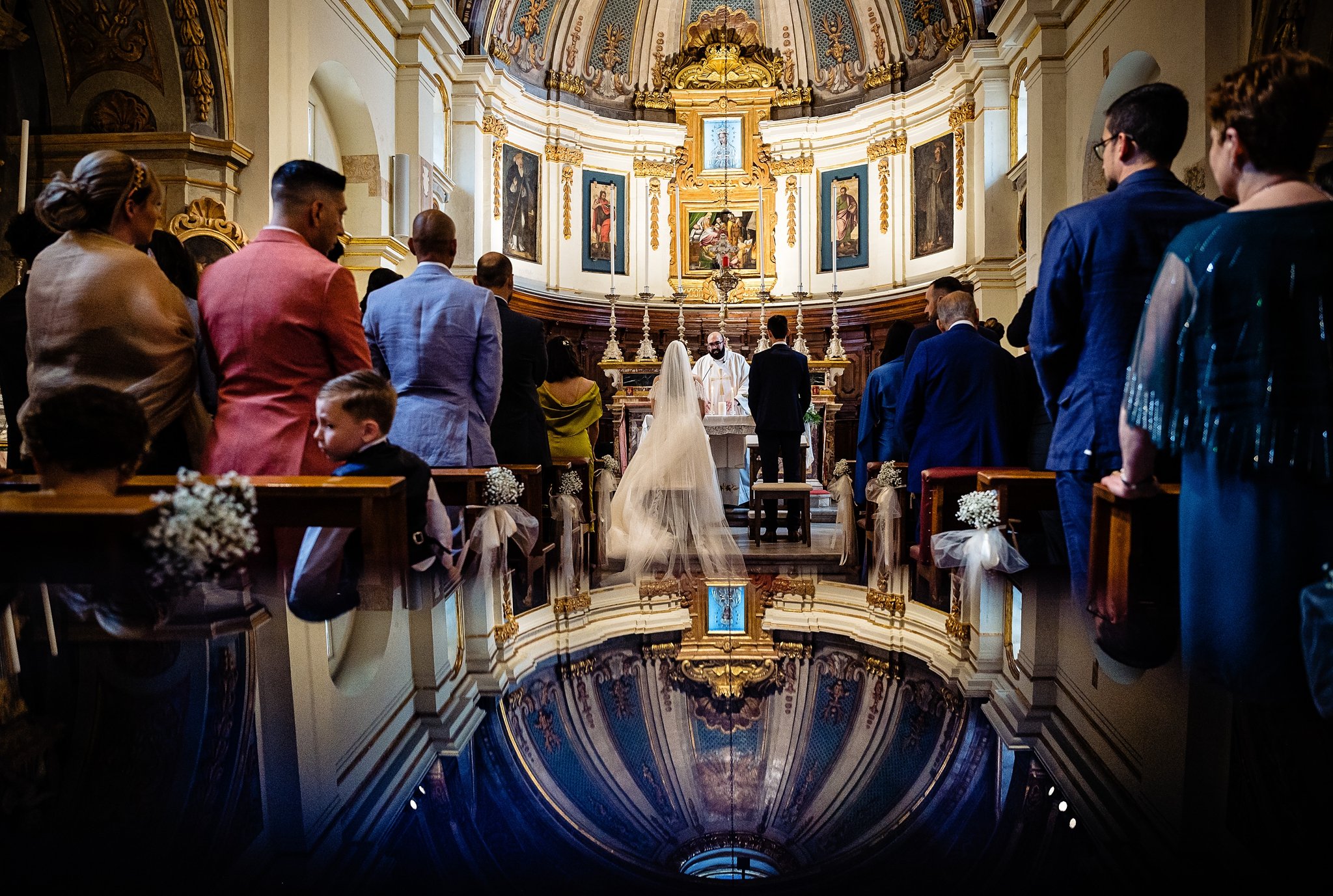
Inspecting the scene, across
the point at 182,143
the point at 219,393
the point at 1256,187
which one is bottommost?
the point at 219,393

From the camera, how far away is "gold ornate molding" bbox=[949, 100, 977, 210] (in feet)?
42.9

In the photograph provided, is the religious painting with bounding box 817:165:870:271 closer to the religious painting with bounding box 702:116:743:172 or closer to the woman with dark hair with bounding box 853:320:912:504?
the religious painting with bounding box 702:116:743:172

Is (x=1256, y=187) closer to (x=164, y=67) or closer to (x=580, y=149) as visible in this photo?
(x=164, y=67)

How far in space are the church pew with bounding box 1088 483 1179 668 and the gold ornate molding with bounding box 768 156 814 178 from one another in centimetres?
1348

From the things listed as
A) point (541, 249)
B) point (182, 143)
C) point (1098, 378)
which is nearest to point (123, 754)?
point (1098, 378)

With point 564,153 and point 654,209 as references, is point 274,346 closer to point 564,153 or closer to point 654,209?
point 564,153

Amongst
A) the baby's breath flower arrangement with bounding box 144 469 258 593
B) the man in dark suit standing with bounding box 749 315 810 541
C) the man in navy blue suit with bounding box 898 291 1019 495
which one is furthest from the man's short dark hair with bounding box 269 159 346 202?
the man in dark suit standing with bounding box 749 315 810 541

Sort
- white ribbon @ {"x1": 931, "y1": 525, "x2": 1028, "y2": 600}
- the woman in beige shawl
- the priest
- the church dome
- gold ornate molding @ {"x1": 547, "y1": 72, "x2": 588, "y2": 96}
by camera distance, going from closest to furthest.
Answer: the woman in beige shawl < white ribbon @ {"x1": 931, "y1": 525, "x2": 1028, "y2": 600} < the priest < the church dome < gold ornate molding @ {"x1": 547, "y1": 72, "x2": 588, "y2": 96}

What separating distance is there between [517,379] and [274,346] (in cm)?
210

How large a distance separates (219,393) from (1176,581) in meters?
2.88

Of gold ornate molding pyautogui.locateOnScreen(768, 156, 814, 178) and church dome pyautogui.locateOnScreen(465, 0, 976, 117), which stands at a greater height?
church dome pyautogui.locateOnScreen(465, 0, 976, 117)

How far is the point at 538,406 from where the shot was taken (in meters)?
5.14

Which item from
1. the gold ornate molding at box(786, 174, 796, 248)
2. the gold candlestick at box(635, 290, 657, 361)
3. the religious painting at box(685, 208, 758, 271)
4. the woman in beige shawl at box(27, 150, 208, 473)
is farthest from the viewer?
the religious painting at box(685, 208, 758, 271)

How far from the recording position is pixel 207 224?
22.0ft
